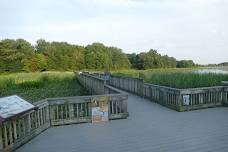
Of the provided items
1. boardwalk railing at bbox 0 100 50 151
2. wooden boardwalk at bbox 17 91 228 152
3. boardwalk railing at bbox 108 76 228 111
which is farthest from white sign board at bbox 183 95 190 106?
boardwalk railing at bbox 0 100 50 151

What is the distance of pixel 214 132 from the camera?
602 centimetres

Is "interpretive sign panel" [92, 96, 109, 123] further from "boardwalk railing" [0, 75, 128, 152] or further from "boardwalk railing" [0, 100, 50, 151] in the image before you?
"boardwalk railing" [0, 100, 50, 151]

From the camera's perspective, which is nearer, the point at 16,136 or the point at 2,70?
the point at 16,136

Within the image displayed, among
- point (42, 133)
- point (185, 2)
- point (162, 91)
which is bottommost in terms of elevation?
point (42, 133)

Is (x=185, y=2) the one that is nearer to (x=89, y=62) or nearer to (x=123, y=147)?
(x=123, y=147)

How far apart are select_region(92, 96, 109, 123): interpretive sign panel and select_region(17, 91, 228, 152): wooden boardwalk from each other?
0.89 feet

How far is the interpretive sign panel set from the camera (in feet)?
23.9

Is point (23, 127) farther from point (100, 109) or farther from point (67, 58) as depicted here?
point (67, 58)

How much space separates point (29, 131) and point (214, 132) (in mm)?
4221

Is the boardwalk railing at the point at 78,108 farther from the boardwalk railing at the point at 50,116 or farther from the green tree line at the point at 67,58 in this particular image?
the green tree line at the point at 67,58

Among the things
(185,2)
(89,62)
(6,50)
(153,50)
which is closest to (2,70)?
(6,50)

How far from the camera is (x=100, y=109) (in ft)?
24.2

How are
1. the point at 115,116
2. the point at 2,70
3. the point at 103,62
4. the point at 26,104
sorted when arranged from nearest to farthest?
the point at 26,104, the point at 115,116, the point at 2,70, the point at 103,62

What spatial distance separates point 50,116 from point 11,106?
188 cm
